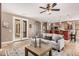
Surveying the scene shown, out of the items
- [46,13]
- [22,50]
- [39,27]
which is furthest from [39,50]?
[46,13]

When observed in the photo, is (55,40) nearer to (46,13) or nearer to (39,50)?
(39,50)

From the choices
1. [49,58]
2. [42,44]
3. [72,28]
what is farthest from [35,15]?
[49,58]

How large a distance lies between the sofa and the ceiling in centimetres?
33

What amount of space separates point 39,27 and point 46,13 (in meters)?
0.33

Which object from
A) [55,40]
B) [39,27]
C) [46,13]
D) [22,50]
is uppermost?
[46,13]

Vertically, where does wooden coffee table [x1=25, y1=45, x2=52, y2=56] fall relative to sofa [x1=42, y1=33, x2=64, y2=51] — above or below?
below

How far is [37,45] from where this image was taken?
72.1 inches

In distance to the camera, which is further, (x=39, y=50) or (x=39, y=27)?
(x=39, y=27)

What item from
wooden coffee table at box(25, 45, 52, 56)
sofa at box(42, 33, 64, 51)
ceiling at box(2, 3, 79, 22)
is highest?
ceiling at box(2, 3, 79, 22)

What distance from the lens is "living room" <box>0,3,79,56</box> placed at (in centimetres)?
174

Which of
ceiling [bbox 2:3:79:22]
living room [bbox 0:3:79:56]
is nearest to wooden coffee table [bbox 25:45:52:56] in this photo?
living room [bbox 0:3:79:56]

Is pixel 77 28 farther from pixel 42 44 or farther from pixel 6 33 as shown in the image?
pixel 6 33

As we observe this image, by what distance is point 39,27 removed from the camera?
1869 millimetres

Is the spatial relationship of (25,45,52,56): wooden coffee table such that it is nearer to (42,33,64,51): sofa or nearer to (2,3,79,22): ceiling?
(42,33,64,51): sofa
